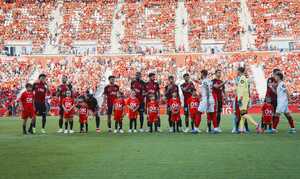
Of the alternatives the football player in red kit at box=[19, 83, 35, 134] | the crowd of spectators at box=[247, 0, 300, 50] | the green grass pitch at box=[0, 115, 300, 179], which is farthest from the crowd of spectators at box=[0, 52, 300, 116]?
the green grass pitch at box=[0, 115, 300, 179]

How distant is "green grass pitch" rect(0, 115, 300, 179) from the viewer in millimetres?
10422

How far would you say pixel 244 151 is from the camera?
537 inches

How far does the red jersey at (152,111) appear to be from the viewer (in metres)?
21.3

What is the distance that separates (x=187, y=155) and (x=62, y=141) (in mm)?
5196

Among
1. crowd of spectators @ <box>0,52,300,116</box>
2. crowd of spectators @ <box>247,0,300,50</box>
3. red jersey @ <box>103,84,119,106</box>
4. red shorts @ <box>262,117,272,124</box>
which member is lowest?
red shorts @ <box>262,117,272,124</box>

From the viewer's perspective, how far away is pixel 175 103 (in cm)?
2144

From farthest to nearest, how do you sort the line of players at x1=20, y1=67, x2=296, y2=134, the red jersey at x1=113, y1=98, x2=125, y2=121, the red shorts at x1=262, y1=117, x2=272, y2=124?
the red jersey at x1=113, y1=98, x2=125, y2=121
the red shorts at x1=262, y1=117, x2=272, y2=124
the line of players at x1=20, y1=67, x2=296, y2=134

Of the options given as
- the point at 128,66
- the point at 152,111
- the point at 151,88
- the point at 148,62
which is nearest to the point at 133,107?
the point at 152,111

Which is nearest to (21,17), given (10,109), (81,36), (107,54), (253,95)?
(81,36)

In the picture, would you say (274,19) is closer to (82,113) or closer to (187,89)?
(187,89)

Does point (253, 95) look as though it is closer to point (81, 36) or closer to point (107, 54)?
point (107, 54)

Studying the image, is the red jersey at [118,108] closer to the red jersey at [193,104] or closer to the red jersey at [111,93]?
the red jersey at [111,93]

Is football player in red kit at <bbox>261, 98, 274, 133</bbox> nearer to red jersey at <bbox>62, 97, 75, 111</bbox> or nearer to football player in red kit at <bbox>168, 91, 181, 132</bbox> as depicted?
football player in red kit at <bbox>168, 91, 181, 132</bbox>

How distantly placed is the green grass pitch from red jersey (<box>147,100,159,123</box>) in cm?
350
